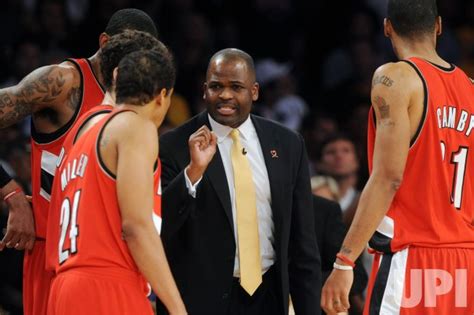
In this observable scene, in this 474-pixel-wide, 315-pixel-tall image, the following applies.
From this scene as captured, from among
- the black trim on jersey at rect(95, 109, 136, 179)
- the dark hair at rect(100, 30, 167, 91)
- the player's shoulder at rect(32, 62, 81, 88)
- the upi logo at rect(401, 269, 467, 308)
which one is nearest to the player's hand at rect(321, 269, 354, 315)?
the upi logo at rect(401, 269, 467, 308)

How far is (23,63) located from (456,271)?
21.7 feet

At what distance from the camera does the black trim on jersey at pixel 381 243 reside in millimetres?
5457

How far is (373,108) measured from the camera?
17.9ft

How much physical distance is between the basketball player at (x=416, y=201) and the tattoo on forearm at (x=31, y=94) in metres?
1.65

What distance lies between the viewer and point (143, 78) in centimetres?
486

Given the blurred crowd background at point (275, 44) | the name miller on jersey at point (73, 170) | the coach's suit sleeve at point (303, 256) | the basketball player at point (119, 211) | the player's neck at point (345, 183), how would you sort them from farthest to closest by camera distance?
the blurred crowd background at point (275, 44), the player's neck at point (345, 183), the coach's suit sleeve at point (303, 256), the name miller on jersey at point (73, 170), the basketball player at point (119, 211)

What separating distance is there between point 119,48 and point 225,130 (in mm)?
1217

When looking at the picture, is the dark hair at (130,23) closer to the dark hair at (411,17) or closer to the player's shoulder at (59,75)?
the player's shoulder at (59,75)

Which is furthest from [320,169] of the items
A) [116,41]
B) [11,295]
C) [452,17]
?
[116,41]

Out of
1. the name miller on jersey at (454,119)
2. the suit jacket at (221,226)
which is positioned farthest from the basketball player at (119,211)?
the name miller on jersey at (454,119)

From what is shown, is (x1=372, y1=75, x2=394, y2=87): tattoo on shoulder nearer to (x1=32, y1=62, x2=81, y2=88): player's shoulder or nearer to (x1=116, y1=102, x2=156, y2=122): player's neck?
(x1=116, y1=102, x2=156, y2=122): player's neck

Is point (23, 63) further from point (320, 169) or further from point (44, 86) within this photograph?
point (44, 86)

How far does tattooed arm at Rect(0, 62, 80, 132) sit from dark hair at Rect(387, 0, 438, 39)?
170 centimetres

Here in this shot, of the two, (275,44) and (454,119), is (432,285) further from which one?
(275,44)
